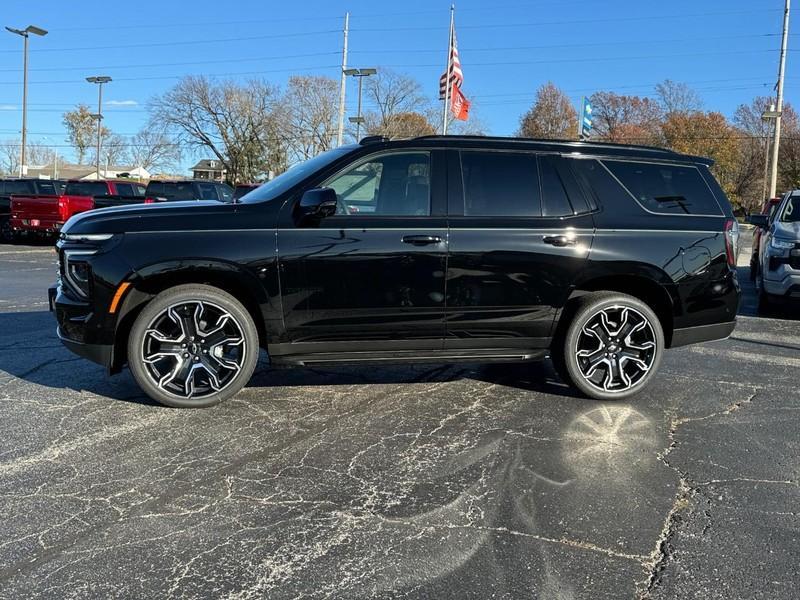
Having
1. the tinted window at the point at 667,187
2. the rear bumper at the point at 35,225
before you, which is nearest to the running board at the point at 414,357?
the tinted window at the point at 667,187

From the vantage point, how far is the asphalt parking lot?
2.79m

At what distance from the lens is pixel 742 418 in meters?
4.96

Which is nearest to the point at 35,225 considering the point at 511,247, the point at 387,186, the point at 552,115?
the point at 387,186

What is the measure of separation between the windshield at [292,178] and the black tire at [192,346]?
77 centimetres

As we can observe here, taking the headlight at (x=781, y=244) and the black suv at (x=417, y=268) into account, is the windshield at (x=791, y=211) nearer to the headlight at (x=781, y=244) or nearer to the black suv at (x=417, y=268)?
the headlight at (x=781, y=244)

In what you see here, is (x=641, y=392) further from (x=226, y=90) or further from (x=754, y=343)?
(x=226, y=90)

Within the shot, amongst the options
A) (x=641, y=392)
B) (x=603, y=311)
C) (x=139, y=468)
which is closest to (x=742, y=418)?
(x=641, y=392)

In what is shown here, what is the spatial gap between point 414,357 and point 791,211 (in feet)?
25.5

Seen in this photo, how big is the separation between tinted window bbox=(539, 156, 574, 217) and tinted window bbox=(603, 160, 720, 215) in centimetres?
46

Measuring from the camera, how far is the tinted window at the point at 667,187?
5.36m

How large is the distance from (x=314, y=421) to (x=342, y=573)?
6.23 feet

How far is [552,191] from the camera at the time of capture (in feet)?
16.9

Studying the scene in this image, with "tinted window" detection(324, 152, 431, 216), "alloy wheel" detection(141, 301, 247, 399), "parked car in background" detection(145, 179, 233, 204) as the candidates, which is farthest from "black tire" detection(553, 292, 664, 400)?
"parked car in background" detection(145, 179, 233, 204)

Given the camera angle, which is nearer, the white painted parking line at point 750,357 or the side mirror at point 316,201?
the side mirror at point 316,201
